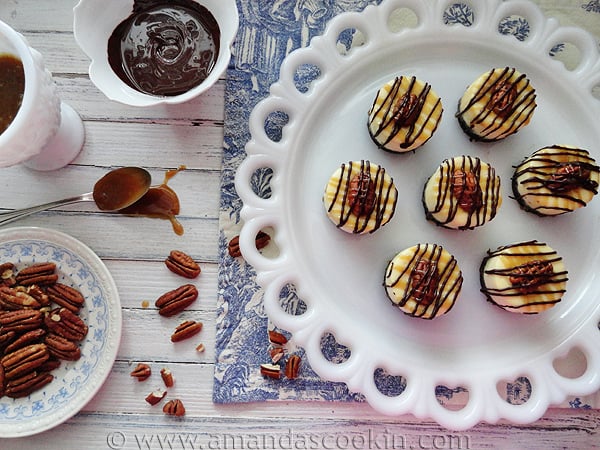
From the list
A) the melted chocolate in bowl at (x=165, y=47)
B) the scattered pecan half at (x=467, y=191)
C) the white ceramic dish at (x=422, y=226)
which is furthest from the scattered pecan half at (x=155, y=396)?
the scattered pecan half at (x=467, y=191)

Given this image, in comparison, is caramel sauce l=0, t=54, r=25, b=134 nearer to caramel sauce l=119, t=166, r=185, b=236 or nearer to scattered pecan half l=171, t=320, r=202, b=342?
caramel sauce l=119, t=166, r=185, b=236

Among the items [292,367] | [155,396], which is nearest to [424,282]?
[292,367]

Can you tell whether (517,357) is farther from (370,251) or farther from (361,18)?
(361,18)

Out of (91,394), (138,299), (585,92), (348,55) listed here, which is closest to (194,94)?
(348,55)

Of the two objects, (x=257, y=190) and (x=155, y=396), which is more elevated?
(x=257, y=190)

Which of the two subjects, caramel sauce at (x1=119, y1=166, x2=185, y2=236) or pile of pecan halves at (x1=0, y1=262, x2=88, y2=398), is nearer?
pile of pecan halves at (x1=0, y1=262, x2=88, y2=398)
